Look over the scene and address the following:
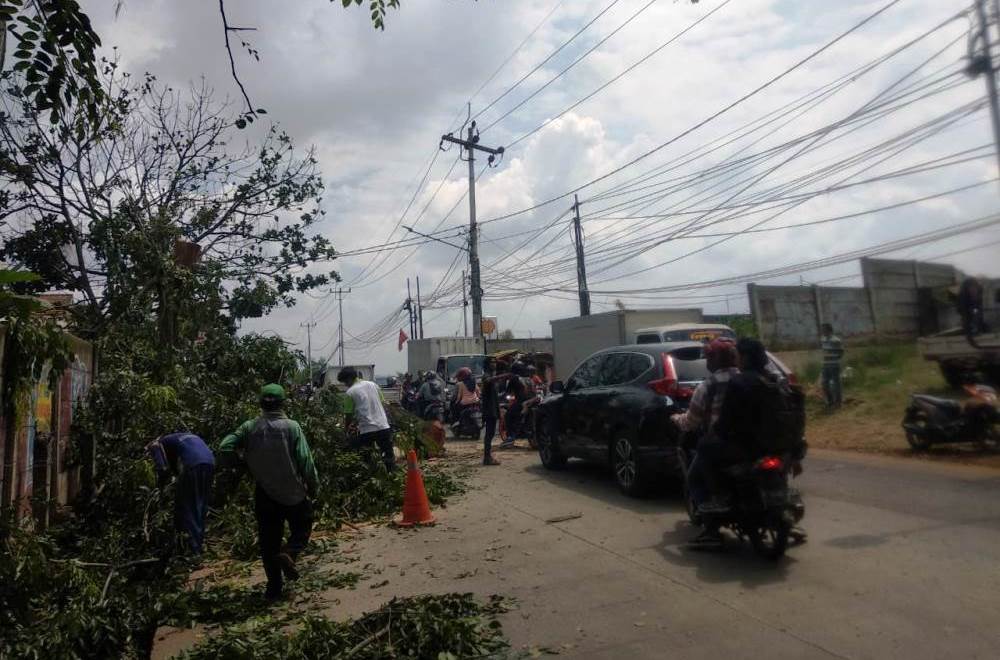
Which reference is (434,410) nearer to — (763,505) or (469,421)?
(469,421)

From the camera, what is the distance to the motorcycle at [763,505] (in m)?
5.66

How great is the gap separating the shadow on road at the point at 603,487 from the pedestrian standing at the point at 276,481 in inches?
140

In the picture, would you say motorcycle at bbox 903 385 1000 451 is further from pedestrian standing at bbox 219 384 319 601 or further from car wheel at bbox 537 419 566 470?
pedestrian standing at bbox 219 384 319 601

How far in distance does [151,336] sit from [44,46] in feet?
19.7

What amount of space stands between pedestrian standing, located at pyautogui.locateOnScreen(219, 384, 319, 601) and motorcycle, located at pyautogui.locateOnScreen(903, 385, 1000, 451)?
850cm

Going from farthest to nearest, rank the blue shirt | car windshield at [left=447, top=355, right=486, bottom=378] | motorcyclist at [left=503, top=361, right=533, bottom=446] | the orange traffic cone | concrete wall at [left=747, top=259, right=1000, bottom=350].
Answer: car windshield at [left=447, top=355, right=486, bottom=378] < motorcyclist at [left=503, top=361, right=533, bottom=446] < concrete wall at [left=747, top=259, right=1000, bottom=350] < the orange traffic cone < the blue shirt

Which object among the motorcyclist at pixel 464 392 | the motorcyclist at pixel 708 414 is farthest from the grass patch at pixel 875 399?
the motorcyclist at pixel 464 392

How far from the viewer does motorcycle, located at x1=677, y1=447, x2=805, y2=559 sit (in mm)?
5660

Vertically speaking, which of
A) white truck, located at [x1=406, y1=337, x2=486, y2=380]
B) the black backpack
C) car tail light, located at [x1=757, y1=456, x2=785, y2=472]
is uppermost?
Answer: white truck, located at [x1=406, y1=337, x2=486, y2=380]

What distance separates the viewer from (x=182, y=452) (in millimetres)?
6914

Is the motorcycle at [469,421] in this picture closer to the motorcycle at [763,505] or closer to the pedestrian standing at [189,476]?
the pedestrian standing at [189,476]

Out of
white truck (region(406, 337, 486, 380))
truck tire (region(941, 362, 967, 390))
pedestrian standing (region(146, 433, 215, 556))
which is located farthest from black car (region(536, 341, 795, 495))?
white truck (region(406, 337, 486, 380))

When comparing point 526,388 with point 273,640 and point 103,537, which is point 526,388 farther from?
point 273,640

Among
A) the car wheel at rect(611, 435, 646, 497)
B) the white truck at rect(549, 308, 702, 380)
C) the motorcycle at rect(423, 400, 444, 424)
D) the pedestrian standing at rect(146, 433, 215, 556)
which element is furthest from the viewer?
the white truck at rect(549, 308, 702, 380)
